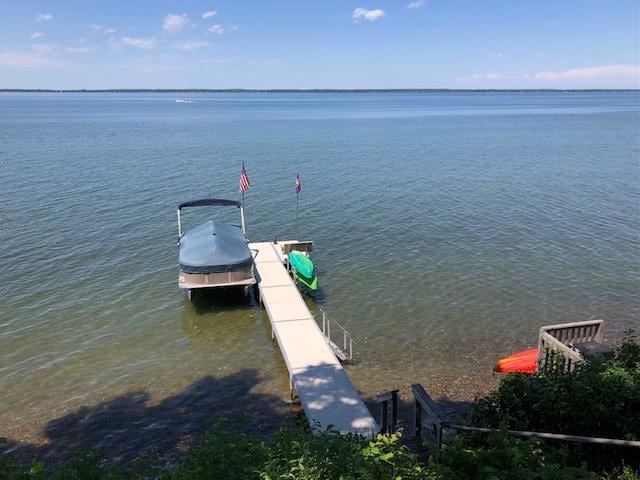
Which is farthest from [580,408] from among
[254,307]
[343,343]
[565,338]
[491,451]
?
[254,307]

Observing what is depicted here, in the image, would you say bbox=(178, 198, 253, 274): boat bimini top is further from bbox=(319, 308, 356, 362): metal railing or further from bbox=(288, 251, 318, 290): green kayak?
bbox=(319, 308, 356, 362): metal railing

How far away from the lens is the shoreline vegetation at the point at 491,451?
18.0ft

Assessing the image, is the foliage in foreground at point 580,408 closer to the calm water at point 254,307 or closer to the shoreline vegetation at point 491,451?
the shoreline vegetation at point 491,451

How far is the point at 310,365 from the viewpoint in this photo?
14.7m

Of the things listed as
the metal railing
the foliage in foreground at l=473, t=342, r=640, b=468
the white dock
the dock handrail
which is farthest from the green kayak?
the foliage in foreground at l=473, t=342, r=640, b=468

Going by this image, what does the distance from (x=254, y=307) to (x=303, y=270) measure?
2.59m

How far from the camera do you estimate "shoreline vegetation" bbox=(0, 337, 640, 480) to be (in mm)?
5488

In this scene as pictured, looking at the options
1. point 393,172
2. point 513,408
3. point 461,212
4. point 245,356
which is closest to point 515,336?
point 245,356

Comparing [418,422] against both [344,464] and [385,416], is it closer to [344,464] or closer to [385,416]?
[385,416]

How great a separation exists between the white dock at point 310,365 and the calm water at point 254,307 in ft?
3.14

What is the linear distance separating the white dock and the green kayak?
1.55 ft

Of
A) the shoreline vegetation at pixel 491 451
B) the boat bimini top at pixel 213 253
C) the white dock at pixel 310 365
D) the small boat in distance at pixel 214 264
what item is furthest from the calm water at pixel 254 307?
the shoreline vegetation at pixel 491 451

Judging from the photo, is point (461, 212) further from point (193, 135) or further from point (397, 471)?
point (193, 135)

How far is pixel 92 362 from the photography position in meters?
16.6
